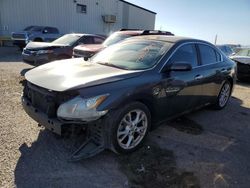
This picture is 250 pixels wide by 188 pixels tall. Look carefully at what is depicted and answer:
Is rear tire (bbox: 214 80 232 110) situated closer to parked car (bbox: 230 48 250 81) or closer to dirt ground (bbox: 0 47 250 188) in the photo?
dirt ground (bbox: 0 47 250 188)

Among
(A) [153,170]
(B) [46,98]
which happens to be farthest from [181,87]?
(B) [46,98]

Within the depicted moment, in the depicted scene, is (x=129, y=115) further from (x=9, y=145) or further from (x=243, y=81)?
(x=243, y=81)

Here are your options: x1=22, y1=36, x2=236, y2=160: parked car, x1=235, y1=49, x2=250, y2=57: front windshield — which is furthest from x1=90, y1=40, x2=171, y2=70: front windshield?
x1=235, y1=49, x2=250, y2=57: front windshield

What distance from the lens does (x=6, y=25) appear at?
2125cm

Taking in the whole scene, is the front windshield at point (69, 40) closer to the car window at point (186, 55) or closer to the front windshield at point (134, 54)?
the front windshield at point (134, 54)

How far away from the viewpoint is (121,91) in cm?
332

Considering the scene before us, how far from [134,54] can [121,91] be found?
1.14 metres

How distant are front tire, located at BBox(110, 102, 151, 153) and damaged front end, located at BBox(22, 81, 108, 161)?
0.57 feet

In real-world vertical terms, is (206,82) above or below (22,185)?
above

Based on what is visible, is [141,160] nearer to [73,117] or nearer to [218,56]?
[73,117]

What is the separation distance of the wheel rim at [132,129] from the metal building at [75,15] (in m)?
21.0

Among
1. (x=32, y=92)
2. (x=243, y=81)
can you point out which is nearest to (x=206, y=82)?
(x=32, y=92)

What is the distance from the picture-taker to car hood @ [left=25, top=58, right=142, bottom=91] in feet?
10.6

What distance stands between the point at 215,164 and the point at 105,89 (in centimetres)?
185
